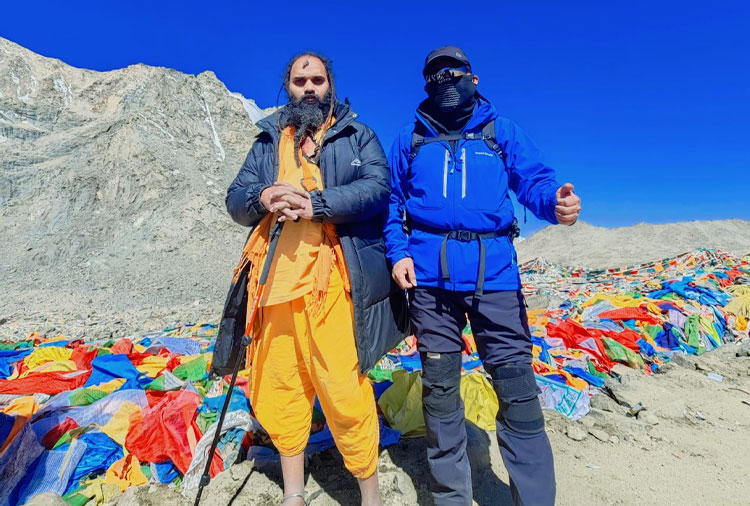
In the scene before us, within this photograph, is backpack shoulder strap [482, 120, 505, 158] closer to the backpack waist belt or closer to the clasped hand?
the backpack waist belt

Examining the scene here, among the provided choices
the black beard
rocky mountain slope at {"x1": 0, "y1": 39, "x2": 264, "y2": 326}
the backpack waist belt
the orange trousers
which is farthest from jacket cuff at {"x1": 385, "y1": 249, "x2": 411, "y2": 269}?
rocky mountain slope at {"x1": 0, "y1": 39, "x2": 264, "y2": 326}

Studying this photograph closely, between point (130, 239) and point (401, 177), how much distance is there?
20334 millimetres

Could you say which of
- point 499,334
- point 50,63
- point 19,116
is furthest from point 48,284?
point 50,63

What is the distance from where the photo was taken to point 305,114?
2.12m

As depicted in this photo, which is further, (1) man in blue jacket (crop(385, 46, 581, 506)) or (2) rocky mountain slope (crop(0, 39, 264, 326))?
(2) rocky mountain slope (crop(0, 39, 264, 326))

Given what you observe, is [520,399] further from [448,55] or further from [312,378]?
[448,55]

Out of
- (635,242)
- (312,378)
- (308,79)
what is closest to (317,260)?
(312,378)

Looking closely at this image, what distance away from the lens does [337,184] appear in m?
2.08

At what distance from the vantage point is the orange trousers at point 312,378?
77.9 inches

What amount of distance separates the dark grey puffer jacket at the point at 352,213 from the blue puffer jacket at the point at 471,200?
0.17 meters

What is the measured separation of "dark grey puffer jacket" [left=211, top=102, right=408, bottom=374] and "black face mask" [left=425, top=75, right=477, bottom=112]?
1.38 feet

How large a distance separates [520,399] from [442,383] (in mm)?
396

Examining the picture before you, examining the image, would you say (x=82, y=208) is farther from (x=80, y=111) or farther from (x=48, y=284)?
(x=80, y=111)

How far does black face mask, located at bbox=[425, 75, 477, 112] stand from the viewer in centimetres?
213
